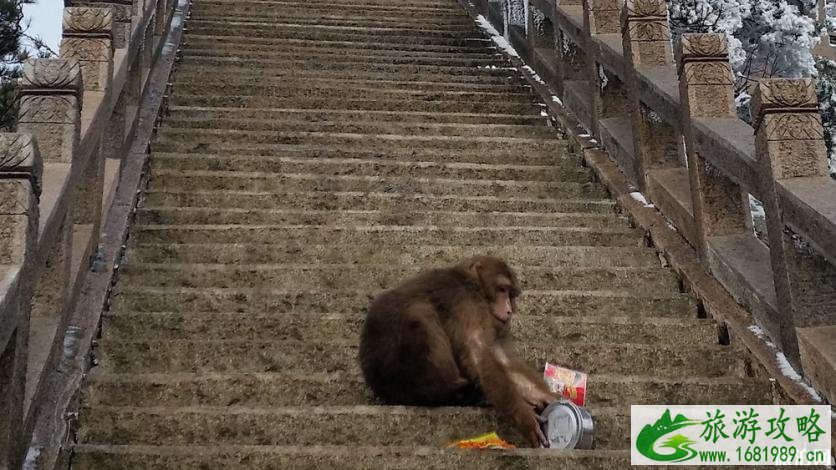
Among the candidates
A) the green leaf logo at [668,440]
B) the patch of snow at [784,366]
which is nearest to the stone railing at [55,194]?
the green leaf logo at [668,440]

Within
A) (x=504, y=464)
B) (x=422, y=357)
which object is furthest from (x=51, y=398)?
(x=504, y=464)

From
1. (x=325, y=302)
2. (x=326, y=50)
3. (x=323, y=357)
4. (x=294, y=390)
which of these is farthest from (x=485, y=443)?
(x=326, y=50)

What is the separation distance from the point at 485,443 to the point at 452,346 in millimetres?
429

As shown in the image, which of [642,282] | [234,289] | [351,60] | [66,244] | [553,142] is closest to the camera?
[66,244]

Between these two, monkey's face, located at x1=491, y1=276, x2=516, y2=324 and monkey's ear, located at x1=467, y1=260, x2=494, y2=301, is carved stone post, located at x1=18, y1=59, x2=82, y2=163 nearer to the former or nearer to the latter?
monkey's ear, located at x1=467, y1=260, x2=494, y2=301

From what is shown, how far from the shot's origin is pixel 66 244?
13.5ft

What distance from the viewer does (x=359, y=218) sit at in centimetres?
586

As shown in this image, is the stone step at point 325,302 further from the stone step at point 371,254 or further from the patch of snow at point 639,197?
the patch of snow at point 639,197

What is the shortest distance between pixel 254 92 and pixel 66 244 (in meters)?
4.24

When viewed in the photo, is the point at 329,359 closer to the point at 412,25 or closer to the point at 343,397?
the point at 343,397

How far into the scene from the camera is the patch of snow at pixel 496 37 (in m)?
10.4

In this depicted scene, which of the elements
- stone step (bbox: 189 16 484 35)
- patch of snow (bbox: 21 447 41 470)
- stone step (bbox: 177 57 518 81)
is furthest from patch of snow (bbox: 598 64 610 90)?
patch of snow (bbox: 21 447 41 470)

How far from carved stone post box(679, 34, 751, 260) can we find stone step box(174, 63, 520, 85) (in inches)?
118

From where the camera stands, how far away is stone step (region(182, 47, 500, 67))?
9250 mm
